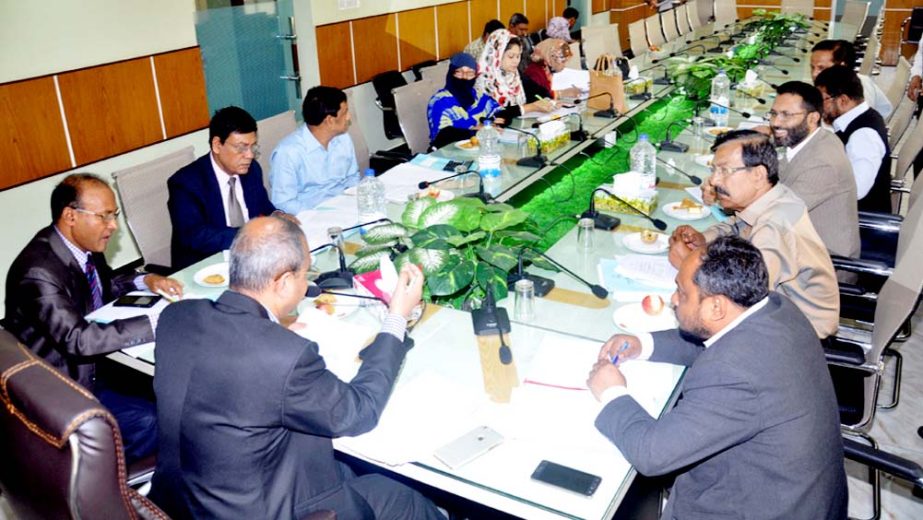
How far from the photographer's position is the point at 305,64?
5.90 m

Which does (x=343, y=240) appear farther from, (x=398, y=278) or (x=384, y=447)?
(x=384, y=447)

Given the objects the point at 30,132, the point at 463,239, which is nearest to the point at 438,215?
the point at 463,239

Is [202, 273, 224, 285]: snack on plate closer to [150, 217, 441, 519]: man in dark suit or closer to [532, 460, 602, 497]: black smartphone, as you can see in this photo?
[150, 217, 441, 519]: man in dark suit

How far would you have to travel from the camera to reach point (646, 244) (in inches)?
110

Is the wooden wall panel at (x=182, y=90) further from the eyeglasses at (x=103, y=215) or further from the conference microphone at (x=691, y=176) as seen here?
the conference microphone at (x=691, y=176)

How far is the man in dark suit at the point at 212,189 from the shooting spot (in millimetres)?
3123

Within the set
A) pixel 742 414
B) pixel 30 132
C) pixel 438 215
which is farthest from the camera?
pixel 30 132

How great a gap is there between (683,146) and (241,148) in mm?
2299

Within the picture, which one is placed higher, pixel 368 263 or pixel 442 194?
pixel 368 263

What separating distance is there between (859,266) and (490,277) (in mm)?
1521

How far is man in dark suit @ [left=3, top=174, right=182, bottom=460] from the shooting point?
2209 mm

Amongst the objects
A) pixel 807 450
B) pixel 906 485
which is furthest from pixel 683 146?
pixel 807 450

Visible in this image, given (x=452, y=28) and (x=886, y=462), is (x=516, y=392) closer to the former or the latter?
(x=886, y=462)

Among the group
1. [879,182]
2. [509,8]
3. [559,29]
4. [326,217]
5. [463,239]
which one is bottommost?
[879,182]
